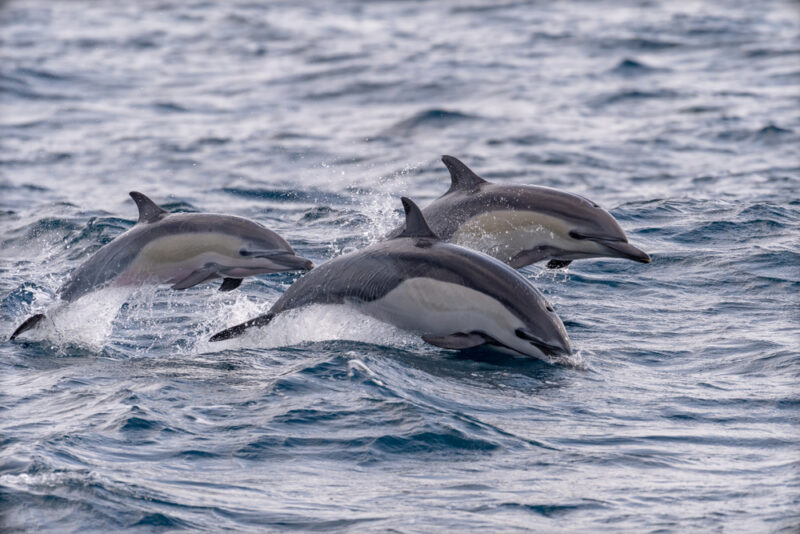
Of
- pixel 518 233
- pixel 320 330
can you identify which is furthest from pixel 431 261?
pixel 518 233

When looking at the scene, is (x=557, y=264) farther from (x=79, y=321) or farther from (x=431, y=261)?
(x=79, y=321)

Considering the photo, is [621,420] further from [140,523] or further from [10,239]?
[10,239]

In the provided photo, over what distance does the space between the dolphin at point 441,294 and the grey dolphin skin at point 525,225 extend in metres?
1.08

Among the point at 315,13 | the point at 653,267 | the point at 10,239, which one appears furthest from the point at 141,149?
the point at 315,13

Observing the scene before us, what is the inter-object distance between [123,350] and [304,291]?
1.61 meters

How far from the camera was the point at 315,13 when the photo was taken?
37.0 metres

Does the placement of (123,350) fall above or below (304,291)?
below

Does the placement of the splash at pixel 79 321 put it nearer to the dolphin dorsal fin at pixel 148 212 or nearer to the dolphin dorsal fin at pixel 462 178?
the dolphin dorsal fin at pixel 148 212

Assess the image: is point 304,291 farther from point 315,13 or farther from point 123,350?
point 315,13

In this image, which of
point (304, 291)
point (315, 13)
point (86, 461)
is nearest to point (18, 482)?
point (86, 461)

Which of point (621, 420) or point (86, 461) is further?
point (621, 420)

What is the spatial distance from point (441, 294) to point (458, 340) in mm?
354

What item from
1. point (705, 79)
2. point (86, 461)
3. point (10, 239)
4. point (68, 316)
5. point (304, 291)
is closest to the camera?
point (86, 461)

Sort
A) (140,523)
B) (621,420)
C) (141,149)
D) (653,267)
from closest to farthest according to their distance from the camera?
(140,523) < (621,420) < (653,267) < (141,149)
